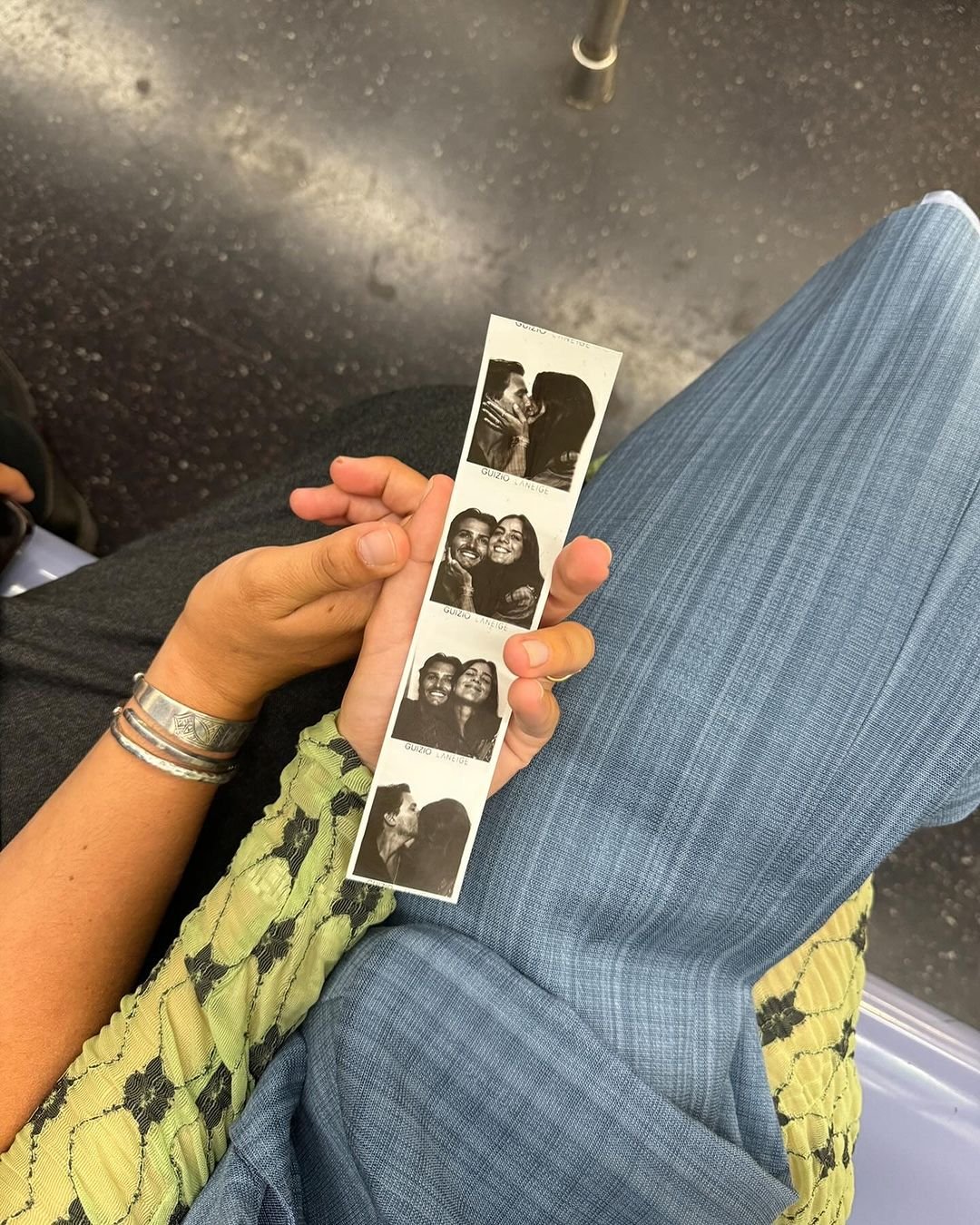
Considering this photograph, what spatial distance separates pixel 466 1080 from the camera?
56 centimetres

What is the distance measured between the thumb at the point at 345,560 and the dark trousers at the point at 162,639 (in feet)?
0.71

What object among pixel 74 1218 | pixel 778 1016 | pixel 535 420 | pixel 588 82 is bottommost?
pixel 74 1218

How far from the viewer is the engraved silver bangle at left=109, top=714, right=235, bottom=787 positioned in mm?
679

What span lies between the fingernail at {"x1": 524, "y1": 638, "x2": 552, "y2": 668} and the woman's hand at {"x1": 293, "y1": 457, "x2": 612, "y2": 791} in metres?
0.02

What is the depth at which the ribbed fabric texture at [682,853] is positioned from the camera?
56 centimetres

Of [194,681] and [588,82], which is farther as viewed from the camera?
[588,82]

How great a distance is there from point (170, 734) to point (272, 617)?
0.15 metres

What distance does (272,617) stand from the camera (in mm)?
623

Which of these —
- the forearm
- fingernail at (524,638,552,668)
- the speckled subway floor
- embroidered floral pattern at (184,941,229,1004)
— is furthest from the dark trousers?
the speckled subway floor

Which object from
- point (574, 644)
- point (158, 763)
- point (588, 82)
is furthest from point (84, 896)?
point (588, 82)

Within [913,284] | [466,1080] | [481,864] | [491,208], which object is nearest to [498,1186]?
[466,1080]

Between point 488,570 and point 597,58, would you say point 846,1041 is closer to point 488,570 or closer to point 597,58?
point 488,570

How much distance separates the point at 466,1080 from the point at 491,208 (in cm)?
126

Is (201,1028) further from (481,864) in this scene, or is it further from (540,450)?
(540,450)
